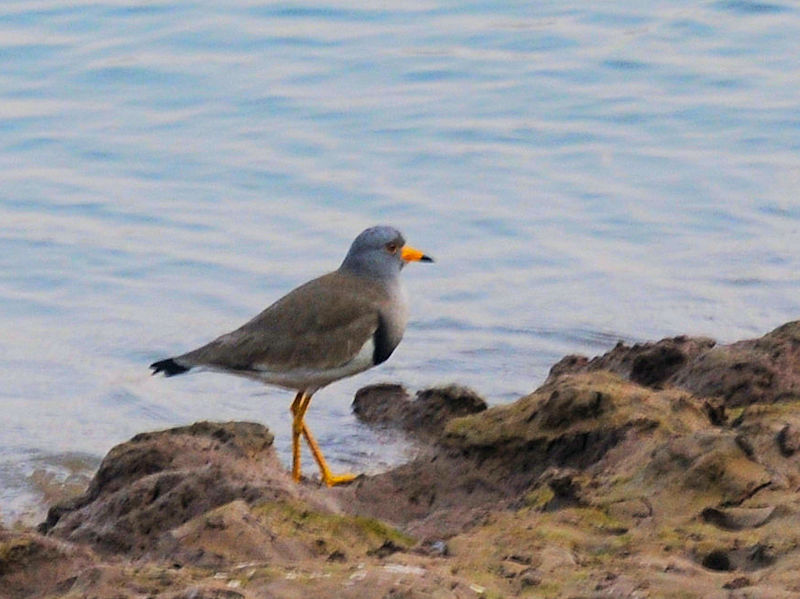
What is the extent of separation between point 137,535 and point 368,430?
9.07 feet

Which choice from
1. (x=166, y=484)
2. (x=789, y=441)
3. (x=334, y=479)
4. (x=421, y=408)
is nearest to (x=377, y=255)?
(x=421, y=408)

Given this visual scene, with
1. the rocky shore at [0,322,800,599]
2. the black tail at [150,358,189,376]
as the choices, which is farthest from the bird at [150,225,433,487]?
the rocky shore at [0,322,800,599]

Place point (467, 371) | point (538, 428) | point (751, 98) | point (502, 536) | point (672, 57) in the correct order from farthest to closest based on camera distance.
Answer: point (672, 57) < point (751, 98) < point (467, 371) < point (538, 428) < point (502, 536)

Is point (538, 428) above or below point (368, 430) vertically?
above

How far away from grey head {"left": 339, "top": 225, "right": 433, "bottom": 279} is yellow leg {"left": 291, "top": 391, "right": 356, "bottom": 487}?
0.68 metres

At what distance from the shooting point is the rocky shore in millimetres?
4048

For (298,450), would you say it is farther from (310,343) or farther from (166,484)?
(166,484)

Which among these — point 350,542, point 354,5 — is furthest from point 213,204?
point 350,542

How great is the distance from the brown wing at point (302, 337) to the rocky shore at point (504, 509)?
0.66m

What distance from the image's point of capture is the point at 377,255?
7574 mm

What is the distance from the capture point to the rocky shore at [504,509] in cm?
405

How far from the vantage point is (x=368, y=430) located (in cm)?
789

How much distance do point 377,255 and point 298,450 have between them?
1.07m

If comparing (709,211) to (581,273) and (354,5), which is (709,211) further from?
(354,5)
